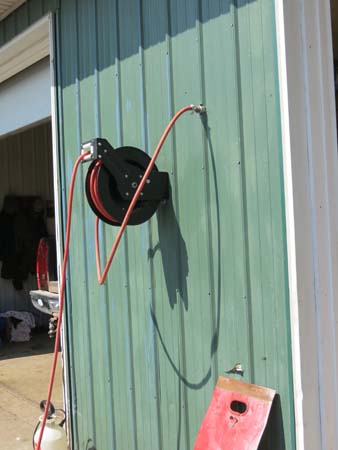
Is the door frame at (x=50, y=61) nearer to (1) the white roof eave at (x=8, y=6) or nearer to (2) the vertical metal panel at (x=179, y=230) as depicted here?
(2) the vertical metal panel at (x=179, y=230)

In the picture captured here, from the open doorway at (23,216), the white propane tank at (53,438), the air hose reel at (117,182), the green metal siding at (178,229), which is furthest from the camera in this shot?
the open doorway at (23,216)

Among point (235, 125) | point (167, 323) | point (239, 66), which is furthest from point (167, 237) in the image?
point (239, 66)

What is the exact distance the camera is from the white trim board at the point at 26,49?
3.67 metres

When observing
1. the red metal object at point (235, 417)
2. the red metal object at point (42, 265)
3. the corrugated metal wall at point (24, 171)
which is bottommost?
the red metal object at point (235, 417)

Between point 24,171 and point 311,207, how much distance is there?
20.5ft

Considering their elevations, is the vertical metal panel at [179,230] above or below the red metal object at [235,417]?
above

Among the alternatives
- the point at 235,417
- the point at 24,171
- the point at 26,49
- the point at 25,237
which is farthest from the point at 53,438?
the point at 24,171

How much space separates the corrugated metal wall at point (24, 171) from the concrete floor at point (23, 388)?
77 cm

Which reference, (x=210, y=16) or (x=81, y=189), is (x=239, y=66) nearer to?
(x=210, y=16)

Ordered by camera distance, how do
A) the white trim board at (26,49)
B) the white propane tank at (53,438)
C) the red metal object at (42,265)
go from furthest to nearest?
the red metal object at (42,265), the white trim board at (26,49), the white propane tank at (53,438)

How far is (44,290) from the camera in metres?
4.37

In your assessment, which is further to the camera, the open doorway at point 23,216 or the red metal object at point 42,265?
the open doorway at point 23,216

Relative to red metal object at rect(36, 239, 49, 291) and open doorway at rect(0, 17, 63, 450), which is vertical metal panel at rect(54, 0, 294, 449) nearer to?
open doorway at rect(0, 17, 63, 450)

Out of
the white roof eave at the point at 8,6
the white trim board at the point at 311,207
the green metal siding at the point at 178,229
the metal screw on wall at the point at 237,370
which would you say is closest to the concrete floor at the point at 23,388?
the green metal siding at the point at 178,229
